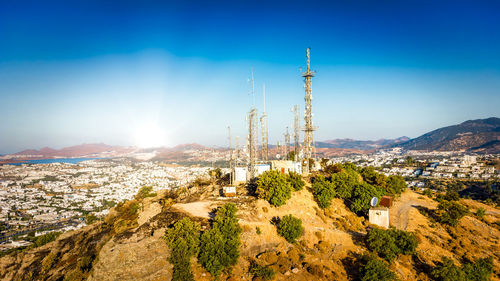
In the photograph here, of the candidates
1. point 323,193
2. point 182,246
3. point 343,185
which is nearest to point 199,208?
point 182,246

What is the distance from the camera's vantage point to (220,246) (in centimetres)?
2186

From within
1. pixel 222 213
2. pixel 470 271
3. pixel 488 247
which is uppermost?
pixel 222 213

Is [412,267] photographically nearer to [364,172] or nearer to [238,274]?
[238,274]

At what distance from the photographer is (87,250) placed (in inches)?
1133

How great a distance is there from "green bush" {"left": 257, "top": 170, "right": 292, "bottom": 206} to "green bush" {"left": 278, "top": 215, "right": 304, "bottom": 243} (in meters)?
4.30

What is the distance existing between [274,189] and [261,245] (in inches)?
299

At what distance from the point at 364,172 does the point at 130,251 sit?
3949cm

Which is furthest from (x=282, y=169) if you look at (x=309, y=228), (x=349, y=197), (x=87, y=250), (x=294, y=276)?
(x=87, y=250)

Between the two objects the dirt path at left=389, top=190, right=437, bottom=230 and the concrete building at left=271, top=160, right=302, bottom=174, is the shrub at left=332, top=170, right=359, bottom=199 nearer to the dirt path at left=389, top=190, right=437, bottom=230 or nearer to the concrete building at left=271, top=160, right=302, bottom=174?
the dirt path at left=389, top=190, right=437, bottom=230

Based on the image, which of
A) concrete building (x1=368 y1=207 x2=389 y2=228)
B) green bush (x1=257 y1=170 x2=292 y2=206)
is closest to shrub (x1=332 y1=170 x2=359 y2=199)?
concrete building (x1=368 y1=207 x2=389 y2=228)

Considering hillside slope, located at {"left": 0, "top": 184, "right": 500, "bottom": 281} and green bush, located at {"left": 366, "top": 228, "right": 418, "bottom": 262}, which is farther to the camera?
green bush, located at {"left": 366, "top": 228, "right": 418, "bottom": 262}

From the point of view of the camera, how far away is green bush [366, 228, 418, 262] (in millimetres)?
23930

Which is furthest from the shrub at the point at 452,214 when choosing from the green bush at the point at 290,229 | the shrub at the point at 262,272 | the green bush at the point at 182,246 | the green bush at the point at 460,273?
the green bush at the point at 182,246

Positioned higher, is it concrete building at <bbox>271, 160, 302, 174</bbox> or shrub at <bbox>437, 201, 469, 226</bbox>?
concrete building at <bbox>271, 160, 302, 174</bbox>
